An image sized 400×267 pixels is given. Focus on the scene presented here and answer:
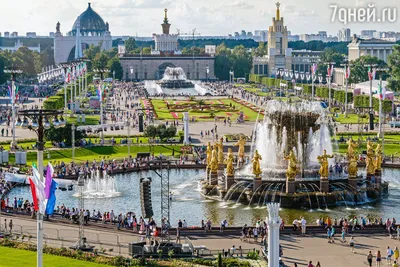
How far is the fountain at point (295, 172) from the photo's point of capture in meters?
50.4

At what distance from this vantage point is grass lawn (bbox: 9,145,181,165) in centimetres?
6725

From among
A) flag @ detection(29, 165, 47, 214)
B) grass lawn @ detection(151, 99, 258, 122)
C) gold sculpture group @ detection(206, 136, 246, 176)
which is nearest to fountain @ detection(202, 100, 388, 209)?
gold sculpture group @ detection(206, 136, 246, 176)

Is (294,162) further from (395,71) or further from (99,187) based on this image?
(395,71)

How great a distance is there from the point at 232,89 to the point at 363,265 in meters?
127

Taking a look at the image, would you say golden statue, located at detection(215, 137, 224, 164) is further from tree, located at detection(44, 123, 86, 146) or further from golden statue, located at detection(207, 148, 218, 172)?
tree, located at detection(44, 123, 86, 146)

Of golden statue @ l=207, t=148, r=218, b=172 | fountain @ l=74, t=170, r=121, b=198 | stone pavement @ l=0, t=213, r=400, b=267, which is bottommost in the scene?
stone pavement @ l=0, t=213, r=400, b=267

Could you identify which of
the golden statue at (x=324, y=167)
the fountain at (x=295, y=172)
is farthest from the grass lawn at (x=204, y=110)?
the golden statue at (x=324, y=167)

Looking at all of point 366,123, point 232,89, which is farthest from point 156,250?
point 232,89

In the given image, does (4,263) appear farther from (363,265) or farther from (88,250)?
(363,265)

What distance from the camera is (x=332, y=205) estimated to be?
50.2 m

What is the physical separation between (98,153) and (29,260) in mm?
34824

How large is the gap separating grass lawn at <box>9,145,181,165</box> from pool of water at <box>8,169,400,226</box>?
10931mm

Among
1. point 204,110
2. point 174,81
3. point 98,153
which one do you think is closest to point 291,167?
point 98,153

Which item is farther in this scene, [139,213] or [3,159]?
[3,159]
